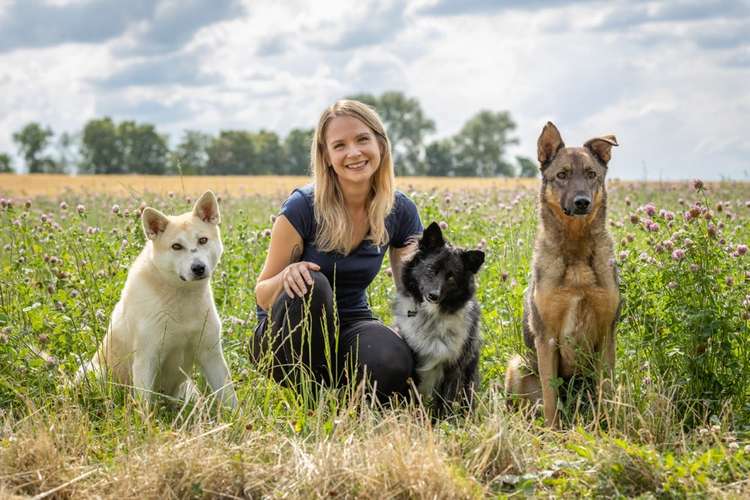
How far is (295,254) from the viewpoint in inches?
201

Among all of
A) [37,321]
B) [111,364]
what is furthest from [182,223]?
[37,321]

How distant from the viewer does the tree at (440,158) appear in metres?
59.9

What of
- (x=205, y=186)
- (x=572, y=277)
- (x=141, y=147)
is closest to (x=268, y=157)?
(x=141, y=147)

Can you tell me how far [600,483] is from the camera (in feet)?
11.6

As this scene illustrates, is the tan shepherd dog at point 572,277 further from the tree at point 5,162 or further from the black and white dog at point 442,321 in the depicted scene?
the tree at point 5,162

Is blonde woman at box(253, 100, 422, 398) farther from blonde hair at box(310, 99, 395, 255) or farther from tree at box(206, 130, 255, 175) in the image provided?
tree at box(206, 130, 255, 175)

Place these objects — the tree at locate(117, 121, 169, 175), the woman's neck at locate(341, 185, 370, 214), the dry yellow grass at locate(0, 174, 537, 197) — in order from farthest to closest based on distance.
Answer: the tree at locate(117, 121, 169, 175) → the dry yellow grass at locate(0, 174, 537, 197) → the woman's neck at locate(341, 185, 370, 214)

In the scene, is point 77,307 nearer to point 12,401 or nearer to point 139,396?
point 12,401

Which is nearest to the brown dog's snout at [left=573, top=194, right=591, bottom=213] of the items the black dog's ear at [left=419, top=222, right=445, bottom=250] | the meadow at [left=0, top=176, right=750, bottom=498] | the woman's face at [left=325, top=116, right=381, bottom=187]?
the meadow at [left=0, top=176, right=750, bottom=498]

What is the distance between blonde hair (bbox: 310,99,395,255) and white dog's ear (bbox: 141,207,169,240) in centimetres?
105

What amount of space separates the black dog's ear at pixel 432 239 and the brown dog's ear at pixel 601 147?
1.21 metres

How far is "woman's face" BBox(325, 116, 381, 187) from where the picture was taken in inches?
196

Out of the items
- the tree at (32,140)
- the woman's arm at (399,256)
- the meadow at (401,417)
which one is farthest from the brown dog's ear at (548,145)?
the tree at (32,140)

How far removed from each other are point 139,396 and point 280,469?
1.31 m
